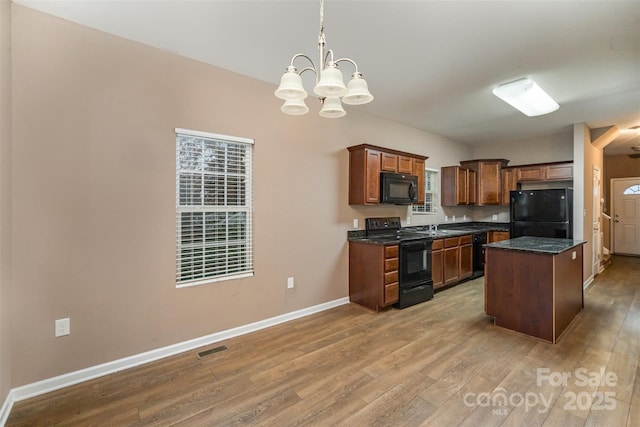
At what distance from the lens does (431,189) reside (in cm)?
569

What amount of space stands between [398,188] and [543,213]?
9.01ft

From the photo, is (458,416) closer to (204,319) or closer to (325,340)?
(325,340)

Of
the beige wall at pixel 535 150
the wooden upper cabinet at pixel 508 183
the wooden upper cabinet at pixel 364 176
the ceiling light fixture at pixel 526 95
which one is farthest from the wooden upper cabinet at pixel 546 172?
the wooden upper cabinet at pixel 364 176

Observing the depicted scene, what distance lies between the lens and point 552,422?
179 centimetres

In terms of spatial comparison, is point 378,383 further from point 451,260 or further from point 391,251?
point 451,260

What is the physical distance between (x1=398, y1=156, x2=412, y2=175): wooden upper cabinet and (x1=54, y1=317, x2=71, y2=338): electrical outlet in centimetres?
403

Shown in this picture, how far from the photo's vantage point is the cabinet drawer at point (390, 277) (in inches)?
143

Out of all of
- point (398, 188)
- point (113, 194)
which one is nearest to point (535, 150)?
point (398, 188)

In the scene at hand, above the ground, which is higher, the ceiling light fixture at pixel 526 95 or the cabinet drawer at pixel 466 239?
the ceiling light fixture at pixel 526 95

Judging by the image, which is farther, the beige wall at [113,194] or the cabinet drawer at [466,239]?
the cabinet drawer at [466,239]

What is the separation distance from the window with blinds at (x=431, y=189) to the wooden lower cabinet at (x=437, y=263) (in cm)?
113

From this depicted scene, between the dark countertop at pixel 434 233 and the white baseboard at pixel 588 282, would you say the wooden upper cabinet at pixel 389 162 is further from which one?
the white baseboard at pixel 588 282

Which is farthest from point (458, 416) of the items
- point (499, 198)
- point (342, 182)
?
point (499, 198)

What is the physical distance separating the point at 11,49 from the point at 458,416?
3.89 m
